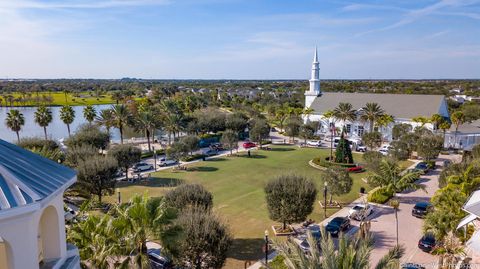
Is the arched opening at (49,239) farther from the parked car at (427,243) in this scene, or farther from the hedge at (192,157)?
the hedge at (192,157)

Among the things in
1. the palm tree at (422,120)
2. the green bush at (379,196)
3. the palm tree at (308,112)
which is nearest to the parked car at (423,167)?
the green bush at (379,196)

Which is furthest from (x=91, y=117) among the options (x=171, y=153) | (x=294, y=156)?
(x=294, y=156)

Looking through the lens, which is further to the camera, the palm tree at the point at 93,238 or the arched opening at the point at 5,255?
the palm tree at the point at 93,238

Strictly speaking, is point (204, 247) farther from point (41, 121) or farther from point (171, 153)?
point (41, 121)

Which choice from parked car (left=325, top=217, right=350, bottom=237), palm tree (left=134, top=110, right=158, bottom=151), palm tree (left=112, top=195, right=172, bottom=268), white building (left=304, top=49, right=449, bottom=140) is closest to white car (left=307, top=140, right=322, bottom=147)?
white building (left=304, top=49, right=449, bottom=140)

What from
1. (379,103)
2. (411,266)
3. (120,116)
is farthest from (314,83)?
(411,266)

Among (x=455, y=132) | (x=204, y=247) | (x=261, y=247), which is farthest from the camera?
(x=455, y=132)
